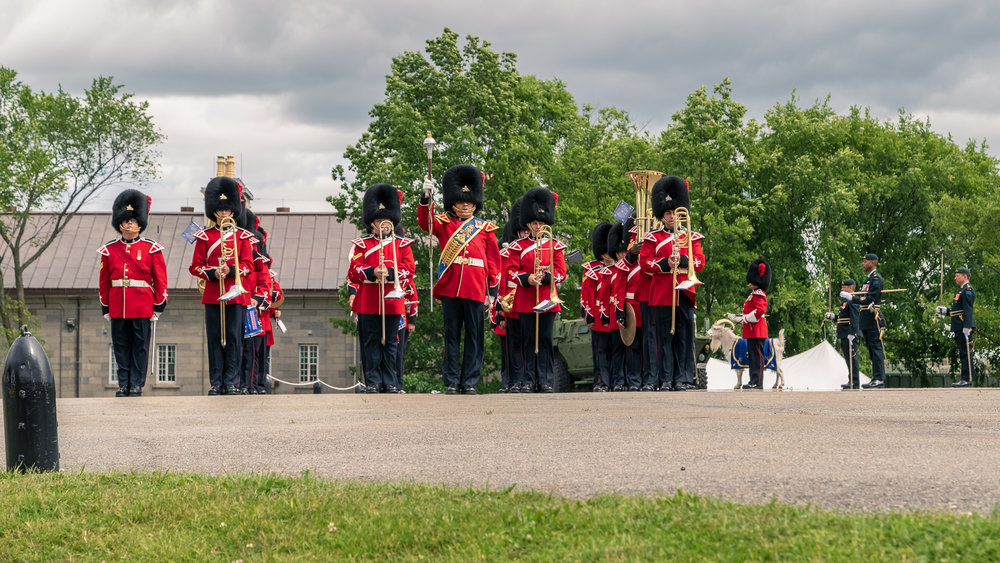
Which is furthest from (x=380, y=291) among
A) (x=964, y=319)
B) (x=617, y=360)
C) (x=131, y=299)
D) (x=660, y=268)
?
(x=964, y=319)

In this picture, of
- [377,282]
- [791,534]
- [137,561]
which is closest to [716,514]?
[791,534]

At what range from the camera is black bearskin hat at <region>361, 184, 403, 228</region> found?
49.8 ft

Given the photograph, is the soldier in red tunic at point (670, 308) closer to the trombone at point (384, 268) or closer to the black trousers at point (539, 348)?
the black trousers at point (539, 348)

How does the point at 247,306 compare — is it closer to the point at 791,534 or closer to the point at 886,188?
the point at 791,534

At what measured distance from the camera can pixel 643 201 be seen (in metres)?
18.6

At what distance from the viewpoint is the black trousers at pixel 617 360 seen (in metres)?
17.9

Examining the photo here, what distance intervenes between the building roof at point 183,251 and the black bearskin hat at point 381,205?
3227 cm

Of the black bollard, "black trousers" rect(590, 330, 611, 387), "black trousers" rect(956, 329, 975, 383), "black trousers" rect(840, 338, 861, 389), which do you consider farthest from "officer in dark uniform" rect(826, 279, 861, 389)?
the black bollard

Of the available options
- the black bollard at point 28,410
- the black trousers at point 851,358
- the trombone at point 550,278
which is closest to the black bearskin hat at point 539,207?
the trombone at point 550,278

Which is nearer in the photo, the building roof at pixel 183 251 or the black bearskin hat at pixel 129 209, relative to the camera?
the black bearskin hat at pixel 129 209

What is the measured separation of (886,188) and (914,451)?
1522 inches

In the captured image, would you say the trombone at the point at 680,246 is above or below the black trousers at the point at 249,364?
above

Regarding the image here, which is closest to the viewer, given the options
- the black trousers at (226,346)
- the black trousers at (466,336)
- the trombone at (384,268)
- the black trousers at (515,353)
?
the black trousers at (466,336)

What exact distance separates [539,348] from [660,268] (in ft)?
6.07
